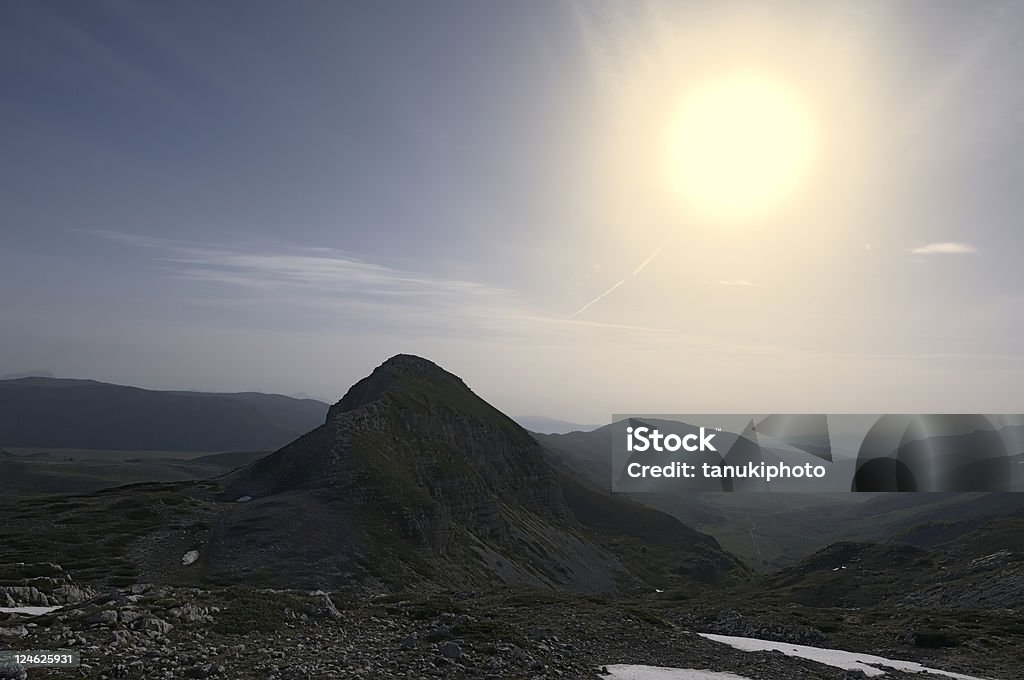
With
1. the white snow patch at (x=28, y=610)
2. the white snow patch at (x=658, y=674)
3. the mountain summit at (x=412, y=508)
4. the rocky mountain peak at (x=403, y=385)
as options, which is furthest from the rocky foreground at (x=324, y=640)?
the rocky mountain peak at (x=403, y=385)

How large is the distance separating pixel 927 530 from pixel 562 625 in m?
160

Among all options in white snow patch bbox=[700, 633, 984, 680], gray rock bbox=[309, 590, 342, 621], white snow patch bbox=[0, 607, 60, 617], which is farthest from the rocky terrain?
white snow patch bbox=[700, 633, 984, 680]

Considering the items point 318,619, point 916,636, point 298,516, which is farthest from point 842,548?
point 318,619

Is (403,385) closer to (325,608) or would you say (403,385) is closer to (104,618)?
(325,608)

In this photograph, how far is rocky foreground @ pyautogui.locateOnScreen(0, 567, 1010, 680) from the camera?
20.3m

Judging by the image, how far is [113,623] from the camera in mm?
22250

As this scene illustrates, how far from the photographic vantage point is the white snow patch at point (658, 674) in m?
25.8

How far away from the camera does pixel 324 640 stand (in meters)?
25.0

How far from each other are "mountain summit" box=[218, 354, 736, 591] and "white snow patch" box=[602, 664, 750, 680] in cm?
4310

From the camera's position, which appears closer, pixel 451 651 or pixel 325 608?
pixel 451 651

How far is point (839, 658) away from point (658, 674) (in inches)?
610

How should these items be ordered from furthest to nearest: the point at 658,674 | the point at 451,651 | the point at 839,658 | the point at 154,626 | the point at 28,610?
1. the point at 839,658
2. the point at 28,610
3. the point at 658,674
4. the point at 451,651
5. the point at 154,626

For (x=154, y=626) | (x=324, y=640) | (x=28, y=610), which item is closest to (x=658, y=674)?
(x=324, y=640)

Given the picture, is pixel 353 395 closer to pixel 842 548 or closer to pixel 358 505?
pixel 358 505
